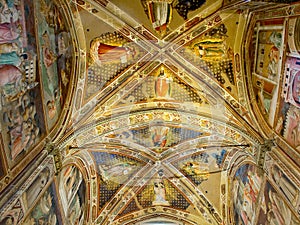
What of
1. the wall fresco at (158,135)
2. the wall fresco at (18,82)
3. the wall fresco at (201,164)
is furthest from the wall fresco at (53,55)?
the wall fresco at (201,164)

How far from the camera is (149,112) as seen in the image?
11602 millimetres

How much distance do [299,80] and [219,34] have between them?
126 inches

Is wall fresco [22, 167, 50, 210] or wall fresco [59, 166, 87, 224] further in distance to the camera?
wall fresco [59, 166, 87, 224]

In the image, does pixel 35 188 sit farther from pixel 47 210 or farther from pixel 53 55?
pixel 53 55

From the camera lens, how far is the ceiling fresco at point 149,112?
7.96 metres

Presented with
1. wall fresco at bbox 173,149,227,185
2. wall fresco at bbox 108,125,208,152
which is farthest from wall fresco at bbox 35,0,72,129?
wall fresco at bbox 173,149,227,185

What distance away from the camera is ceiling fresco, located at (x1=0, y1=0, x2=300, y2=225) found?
7961mm

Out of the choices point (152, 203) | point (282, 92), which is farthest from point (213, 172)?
point (282, 92)

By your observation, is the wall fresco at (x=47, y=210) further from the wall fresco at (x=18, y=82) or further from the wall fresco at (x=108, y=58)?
the wall fresco at (x=108, y=58)

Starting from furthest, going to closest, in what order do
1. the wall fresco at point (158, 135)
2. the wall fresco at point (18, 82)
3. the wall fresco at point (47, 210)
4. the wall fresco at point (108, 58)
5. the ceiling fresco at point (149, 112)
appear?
the wall fresco at point (158, 135) < the wall fresco at point (108, 58) < the wall fresco at point (47, 210) < the ceiling fresco at point (149, 112) < the wall fresco at point (18, 82)

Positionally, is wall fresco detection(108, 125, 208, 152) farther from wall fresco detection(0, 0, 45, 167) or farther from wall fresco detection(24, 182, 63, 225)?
wall fresco detection(0, 0, 45, 167)

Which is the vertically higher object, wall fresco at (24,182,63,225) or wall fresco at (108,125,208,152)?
wall fresco at (108,125,208,152)

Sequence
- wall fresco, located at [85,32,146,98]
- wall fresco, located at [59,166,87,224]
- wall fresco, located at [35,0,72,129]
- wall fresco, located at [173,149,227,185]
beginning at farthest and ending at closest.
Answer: wall fresco, located at [173,149,227,185] < wall fresco, located at [85,32,146,98] < wall fresco, located at [59,166,87,224] < wall fresco, located at [35,0,72,129]

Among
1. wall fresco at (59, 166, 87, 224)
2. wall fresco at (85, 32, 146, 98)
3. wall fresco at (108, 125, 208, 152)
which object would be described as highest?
wall fresco at (85, 32, 146, 98)
